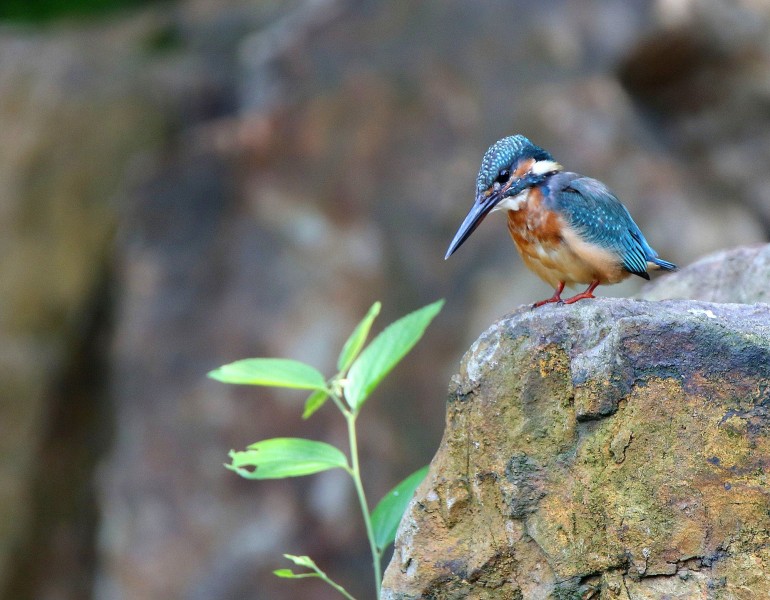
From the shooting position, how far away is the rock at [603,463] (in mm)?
1511

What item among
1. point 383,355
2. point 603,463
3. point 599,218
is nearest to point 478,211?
point 599,218

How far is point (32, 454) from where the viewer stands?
17.7ft

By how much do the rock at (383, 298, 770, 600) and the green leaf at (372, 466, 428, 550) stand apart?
0.52 feet

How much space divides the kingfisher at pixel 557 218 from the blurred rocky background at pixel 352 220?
220 centimetres

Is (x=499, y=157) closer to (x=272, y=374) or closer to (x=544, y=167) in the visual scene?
(x=544, y=167)

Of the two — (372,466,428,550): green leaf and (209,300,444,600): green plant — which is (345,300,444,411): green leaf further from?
(372,466,428,550): green leaf

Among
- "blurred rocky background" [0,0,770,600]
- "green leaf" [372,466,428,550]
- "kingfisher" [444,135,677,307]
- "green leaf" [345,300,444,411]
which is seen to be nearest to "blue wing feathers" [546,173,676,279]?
"kingfisher" [444,135,677,307]

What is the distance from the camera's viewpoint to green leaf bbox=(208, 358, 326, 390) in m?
1.85

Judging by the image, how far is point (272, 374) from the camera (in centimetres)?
187

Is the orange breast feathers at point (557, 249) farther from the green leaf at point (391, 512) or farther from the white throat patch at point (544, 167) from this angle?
the green leaf at point (391, 512)

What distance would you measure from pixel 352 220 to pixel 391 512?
3.00 m

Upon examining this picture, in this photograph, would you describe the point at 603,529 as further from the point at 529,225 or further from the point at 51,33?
the point at 51,33

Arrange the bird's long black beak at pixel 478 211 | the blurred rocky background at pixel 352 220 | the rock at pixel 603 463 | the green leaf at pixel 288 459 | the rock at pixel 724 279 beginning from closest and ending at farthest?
the rock at pixel 603 463, the green leaf at pixel 288 459, the bird's long black beak at pixel 478 211, the rock at pixel 724 279, the blurred rocky background at pixel 352 220

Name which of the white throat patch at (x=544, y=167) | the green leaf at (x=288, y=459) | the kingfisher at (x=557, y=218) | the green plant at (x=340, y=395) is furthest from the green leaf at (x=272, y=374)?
the white throat patch at (x=544, y=167)
